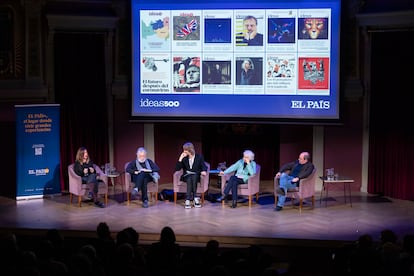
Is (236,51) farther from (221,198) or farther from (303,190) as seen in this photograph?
(303,190)

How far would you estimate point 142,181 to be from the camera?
10172mm

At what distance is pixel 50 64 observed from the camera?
448 inches

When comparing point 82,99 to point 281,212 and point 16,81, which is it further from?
point 281,212

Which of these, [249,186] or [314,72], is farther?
[314,72]

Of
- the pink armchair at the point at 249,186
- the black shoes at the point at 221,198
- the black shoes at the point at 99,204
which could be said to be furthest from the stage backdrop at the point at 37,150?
the pink armchair at the point at 249,186

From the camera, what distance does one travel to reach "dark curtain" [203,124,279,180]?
11.9 m

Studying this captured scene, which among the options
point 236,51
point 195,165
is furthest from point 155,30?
point 195,165


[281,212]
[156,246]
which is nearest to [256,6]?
[281,212]

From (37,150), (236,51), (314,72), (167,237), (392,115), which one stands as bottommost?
(167,237)

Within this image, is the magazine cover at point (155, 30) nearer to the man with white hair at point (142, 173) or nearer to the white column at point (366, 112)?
the man with white hair at point (142, 173)

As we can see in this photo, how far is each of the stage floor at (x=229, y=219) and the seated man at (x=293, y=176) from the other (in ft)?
0.78

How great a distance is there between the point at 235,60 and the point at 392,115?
2623mm

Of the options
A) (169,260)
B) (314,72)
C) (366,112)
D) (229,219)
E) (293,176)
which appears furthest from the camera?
(366,112)

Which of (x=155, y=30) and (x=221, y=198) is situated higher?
(x=155, y=30)
